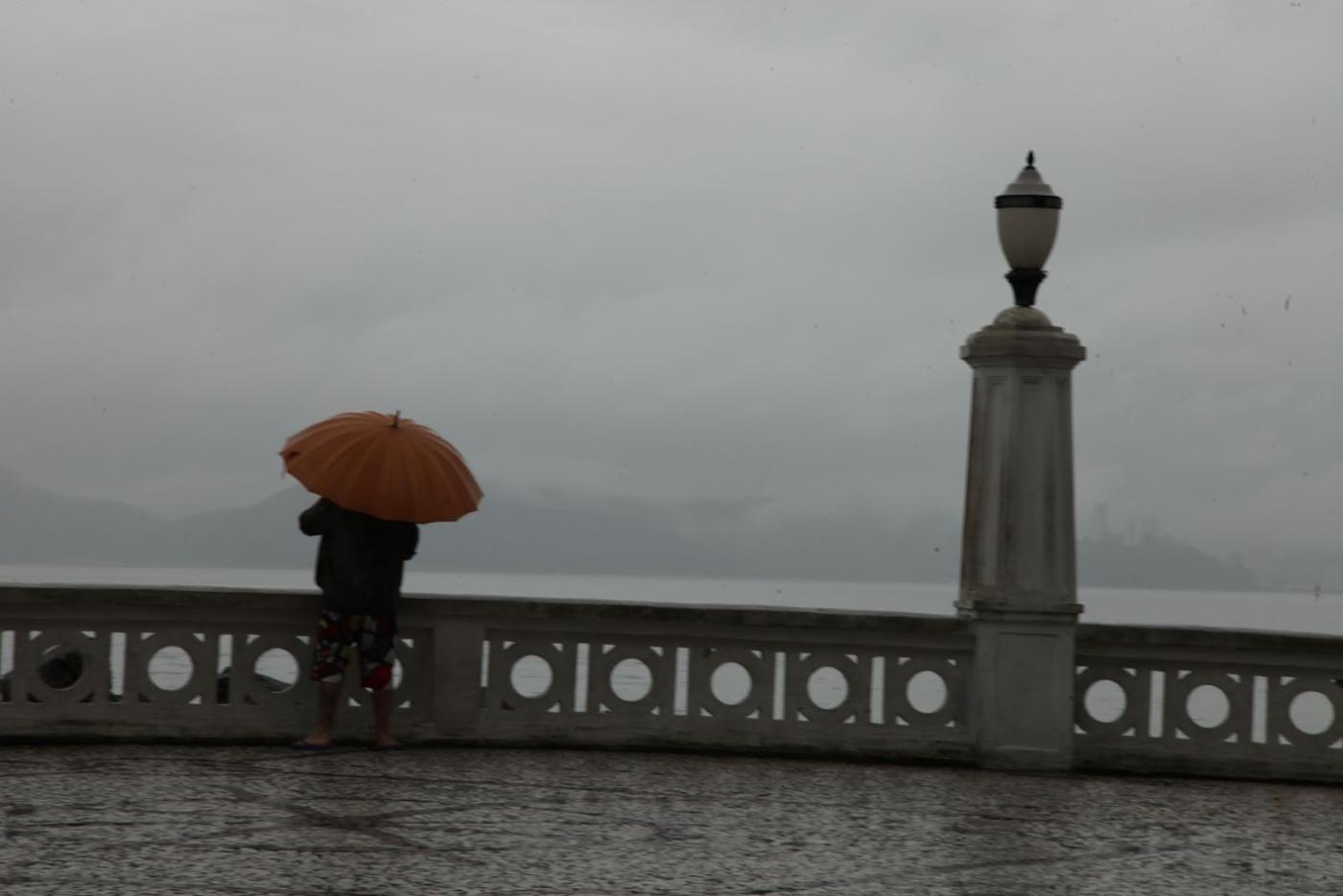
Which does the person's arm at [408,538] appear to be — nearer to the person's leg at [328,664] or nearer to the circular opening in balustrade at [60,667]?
the person's leg at [328,664]

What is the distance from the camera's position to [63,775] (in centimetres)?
909

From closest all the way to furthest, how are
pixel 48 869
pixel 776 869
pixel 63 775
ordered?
pixel 48 869, pixel 776 869, pixel 63 775

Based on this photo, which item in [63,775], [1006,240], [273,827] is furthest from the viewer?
[1006,240]

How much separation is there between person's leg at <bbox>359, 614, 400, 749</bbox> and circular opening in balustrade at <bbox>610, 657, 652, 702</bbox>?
1240mm

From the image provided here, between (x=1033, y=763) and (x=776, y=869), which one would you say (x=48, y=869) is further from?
(x=1033, y=763)

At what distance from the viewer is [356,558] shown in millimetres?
10219

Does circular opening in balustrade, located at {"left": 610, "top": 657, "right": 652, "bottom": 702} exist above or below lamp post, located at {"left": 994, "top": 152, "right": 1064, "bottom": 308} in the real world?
below

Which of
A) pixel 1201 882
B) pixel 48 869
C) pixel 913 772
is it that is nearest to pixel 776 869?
pixel 1201 882

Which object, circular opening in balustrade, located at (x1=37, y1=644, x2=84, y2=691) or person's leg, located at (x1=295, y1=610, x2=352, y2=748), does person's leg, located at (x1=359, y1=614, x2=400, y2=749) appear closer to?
person's leg, located at (x1=295, y1=610, x2=352, y2=748)

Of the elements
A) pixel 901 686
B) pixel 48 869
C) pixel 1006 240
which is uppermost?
pixel 1006 240

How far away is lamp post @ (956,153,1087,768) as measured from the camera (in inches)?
411

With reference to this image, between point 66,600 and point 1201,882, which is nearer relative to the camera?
point 1201,882

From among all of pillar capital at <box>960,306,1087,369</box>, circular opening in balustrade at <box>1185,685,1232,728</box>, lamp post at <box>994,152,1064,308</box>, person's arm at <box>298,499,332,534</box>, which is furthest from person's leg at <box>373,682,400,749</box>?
circular opening in balustrade at <box>1185,685,1232,728</box>

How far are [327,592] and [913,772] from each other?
3305 millimetres
